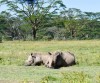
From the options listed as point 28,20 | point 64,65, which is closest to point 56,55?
point 64,65

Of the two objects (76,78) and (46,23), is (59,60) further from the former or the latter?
(46,23)

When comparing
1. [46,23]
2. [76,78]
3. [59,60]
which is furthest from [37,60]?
[46,23]

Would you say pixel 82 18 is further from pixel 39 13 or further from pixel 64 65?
pixel 64 65

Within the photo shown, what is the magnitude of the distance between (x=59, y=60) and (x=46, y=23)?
37.7 metres

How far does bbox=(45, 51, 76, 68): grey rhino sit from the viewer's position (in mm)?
12188

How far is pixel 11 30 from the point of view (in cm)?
6100

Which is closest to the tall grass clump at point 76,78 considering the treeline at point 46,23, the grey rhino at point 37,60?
the grey rhino at point 37,60

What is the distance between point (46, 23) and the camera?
50188 mm

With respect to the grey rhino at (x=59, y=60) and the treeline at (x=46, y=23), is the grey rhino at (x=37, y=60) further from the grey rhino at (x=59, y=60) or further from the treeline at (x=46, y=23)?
the treeline at (x=46, y=23)

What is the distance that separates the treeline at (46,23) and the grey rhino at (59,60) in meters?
33.8

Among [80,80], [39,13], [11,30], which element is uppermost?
[80,80]

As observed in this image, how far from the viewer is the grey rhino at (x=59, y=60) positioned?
480 inches

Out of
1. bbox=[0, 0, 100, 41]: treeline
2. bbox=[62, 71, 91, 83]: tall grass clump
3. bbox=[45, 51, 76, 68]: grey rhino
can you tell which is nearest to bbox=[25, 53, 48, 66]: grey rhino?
bbox=[45, 51, 76, 68]: grey rhino

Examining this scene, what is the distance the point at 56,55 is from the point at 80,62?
1.27m
